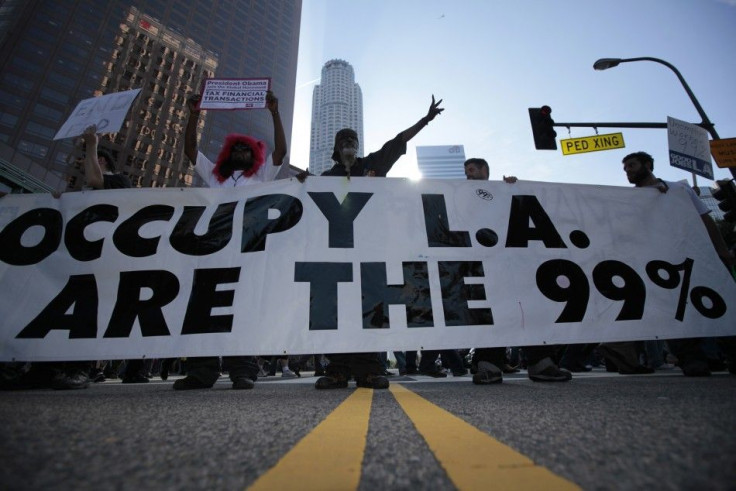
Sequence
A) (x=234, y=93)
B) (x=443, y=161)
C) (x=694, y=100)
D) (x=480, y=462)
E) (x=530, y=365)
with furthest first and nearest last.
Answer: (x=443, y=161) < (x=694, y=100) < (x=234, y=93) < (x=530, y=365) < (x=480, y=462)

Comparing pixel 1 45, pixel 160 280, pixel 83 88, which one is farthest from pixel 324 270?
pixel 1 45

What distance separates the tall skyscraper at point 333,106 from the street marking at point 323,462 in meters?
117

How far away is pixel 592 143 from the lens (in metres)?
8.74

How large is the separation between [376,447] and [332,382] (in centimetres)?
197

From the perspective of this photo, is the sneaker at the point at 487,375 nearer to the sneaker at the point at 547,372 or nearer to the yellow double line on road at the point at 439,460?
the sneaker at the point at 547,372

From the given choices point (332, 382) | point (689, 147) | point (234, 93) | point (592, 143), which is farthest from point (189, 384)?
point (592, 143)

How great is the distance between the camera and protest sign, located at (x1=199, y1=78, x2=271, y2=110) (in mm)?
4070

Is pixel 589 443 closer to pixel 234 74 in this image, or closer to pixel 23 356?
pixel 23 356

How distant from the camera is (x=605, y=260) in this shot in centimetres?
325

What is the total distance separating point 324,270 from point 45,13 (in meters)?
82.7

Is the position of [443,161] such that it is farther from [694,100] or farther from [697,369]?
[697,369]

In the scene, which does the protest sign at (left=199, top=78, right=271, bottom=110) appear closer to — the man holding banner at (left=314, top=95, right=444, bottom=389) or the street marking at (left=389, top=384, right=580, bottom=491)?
the man holding banner at (left=314, top=95, right=444, bottom=389)

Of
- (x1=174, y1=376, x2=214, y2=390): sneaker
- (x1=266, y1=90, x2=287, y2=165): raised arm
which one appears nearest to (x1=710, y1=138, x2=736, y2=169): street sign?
(x1=266, y1=90, x2=287, y2=165): raised arm

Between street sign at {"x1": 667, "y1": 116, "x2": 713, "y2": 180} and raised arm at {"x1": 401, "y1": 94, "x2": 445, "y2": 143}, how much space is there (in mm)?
5902
